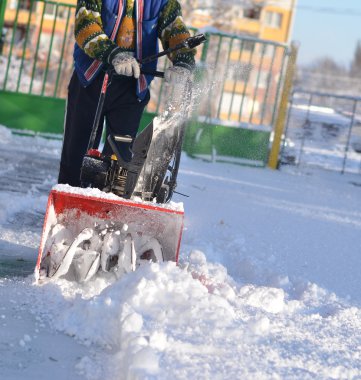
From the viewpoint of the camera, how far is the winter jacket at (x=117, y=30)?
4.94 meters

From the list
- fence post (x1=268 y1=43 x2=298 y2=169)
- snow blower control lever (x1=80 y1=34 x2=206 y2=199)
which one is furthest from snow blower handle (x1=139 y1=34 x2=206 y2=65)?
fence post (x1=268 y1=43 x2=298 y2=169)

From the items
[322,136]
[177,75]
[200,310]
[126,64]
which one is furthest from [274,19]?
[200,310]

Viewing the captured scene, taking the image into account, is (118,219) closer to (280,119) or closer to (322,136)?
(280,119)

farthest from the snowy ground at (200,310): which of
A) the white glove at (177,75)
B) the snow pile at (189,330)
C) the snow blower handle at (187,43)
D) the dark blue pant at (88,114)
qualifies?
the snow blower handle at (187,43)

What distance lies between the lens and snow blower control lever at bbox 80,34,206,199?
4.51 metres

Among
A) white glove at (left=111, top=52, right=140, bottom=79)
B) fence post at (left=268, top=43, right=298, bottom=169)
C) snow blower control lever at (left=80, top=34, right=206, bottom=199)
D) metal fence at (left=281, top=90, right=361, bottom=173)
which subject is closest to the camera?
snow blower control lever at (left=80, top=34, right=206, bottom=199)

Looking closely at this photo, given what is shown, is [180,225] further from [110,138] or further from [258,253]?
[258,253]

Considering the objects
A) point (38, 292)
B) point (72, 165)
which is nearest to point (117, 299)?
point (38, 292)

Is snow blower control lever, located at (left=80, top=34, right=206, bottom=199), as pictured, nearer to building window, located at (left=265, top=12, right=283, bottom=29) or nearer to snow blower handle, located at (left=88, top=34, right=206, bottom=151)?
snow blower handle, located at (left=88, top=34, right=206, bottom=151)

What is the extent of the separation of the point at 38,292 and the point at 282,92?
8.42 metres

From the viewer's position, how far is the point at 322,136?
15172mm

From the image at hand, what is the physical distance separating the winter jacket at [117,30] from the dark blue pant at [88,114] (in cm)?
8

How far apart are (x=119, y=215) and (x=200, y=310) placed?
1.10 meters

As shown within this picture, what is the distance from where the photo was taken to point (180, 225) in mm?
4480
